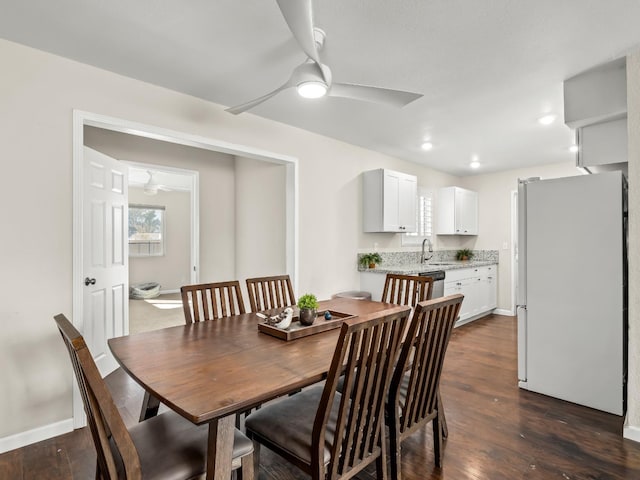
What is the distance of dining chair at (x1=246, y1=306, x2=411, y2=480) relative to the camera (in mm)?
1290

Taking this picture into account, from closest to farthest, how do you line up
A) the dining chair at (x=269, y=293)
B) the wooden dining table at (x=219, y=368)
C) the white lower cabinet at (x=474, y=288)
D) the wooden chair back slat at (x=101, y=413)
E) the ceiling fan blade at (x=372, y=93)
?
1. the wooden chair back slat at (x=101, y=413)
2. the wooden dining table at (x=219, y=368)
3. the ceiling fan blade at (x=372, y=93)
4. the dining chair at (x=269, y=293)
5. the white lower cabinet at (x=474, y=288)

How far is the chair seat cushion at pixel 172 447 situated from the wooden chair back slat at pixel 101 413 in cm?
11

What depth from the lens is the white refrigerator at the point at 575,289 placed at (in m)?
2.52

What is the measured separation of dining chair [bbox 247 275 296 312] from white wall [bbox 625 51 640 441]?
229 cm

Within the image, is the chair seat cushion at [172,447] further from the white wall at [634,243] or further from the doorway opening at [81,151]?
the white wall at [634,243]

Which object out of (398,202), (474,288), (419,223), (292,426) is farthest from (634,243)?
(419,223)

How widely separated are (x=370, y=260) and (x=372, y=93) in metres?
2.83

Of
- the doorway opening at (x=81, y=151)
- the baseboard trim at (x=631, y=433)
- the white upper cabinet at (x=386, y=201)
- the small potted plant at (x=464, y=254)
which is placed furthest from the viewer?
the small potted plant at (x=464, y=254)

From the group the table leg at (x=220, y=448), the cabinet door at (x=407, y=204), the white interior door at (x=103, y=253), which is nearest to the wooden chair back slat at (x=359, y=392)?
the table leg at (x=220, y=448)

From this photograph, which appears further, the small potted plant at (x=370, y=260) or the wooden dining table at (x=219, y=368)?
the small potted plant at (x=370, y=260)

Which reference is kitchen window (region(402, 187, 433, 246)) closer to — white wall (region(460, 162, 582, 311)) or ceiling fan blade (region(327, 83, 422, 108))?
white wall (region(460, 162, 582, 311))

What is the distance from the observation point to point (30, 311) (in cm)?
226

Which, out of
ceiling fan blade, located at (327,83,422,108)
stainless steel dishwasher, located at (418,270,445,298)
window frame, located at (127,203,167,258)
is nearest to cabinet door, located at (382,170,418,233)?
stainless steel dishwasher, located at (418,270,445,298)

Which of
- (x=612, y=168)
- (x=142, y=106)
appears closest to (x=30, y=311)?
(x=142, y=106)
